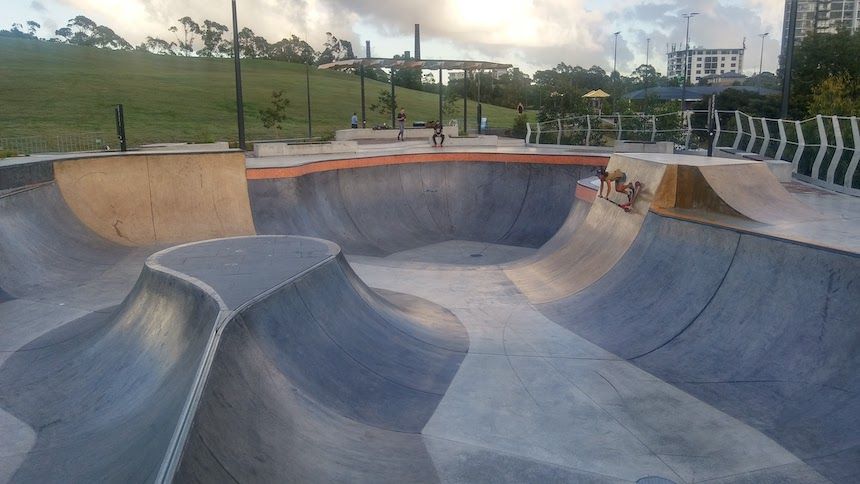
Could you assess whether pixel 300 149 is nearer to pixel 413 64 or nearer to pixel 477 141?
pixel 477 141

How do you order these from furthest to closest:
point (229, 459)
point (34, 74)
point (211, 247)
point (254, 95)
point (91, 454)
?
1. point (254, 95)
2. point (34, 74)
3. point (211, 247)
4. point (91, 454)
5. point (229, 459)

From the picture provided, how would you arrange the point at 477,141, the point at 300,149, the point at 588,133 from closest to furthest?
1. the point at 300,149
2. the point at 588,133
3. the point at 477,141

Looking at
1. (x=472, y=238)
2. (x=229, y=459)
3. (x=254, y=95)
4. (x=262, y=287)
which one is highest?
(x=254, y=95)

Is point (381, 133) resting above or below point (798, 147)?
above

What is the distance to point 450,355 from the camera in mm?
8234

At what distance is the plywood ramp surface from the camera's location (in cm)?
1338

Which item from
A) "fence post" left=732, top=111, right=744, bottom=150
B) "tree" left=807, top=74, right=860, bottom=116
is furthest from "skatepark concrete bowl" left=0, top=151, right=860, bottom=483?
"tree" left=807, top=74, right=860, bottom=116

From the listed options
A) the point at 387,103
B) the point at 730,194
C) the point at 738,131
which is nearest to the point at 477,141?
the point at 738,131

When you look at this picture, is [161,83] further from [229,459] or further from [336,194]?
[229,459]

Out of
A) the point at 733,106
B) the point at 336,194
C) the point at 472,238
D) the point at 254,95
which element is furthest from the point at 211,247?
the point at 254,95

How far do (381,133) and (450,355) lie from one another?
95.8 ft

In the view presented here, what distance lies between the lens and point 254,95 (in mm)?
76812

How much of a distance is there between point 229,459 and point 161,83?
82591 millimetres

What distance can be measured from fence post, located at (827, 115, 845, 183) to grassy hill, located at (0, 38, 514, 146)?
29.9 meters
